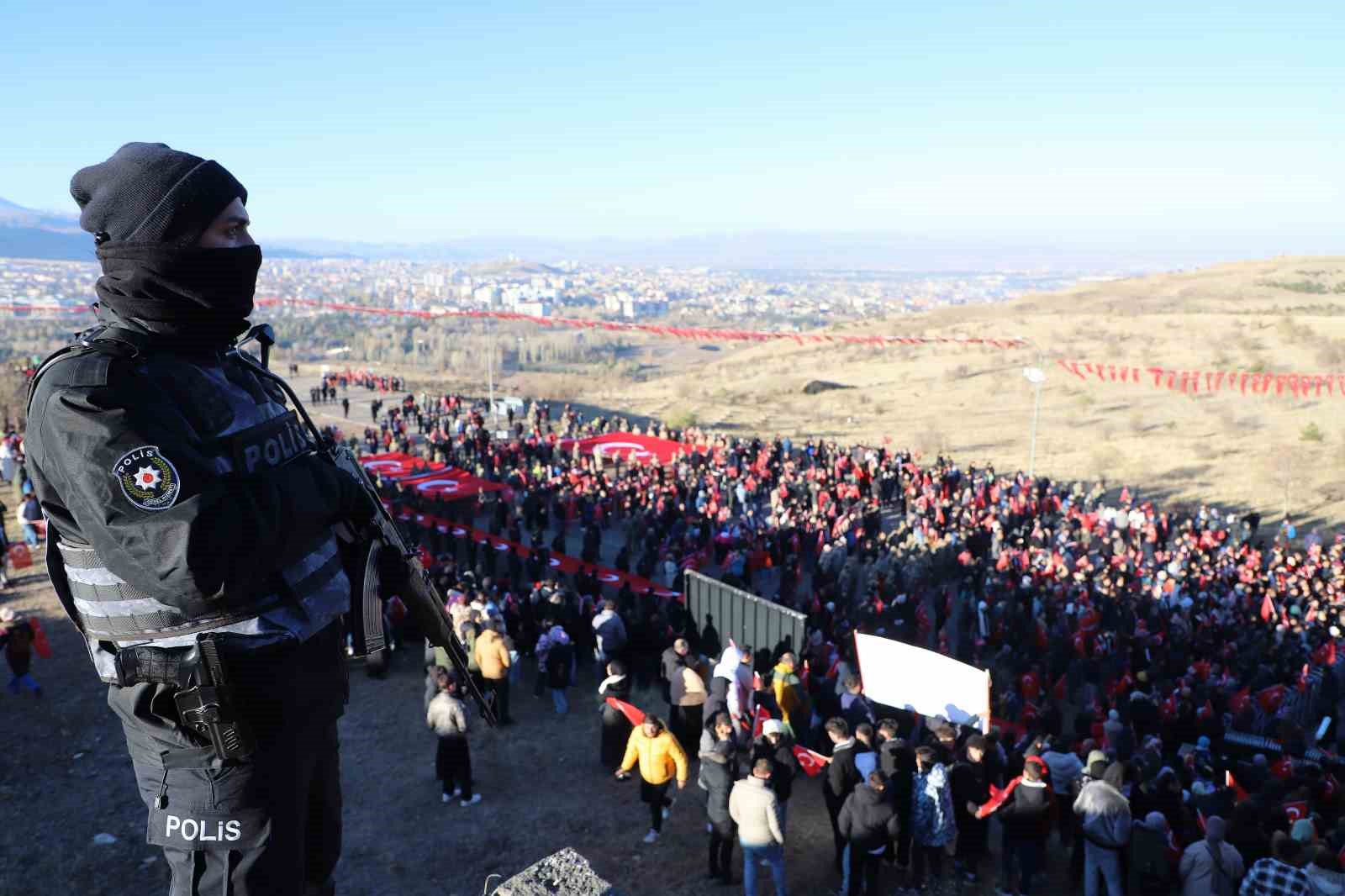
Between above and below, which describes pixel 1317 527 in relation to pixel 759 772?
below

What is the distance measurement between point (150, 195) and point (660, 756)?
7.88 metres

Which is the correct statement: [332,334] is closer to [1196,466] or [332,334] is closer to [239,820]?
[1196,466]

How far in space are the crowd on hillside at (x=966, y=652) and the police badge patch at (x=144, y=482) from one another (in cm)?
668

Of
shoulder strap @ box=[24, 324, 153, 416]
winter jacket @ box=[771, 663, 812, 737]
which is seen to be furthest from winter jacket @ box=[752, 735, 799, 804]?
shoulder strap @ box=[24, 324, 153, 416]

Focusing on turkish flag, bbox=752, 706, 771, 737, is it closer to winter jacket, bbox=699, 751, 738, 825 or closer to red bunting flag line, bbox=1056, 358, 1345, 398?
winter jacket, bbox=699, 751, 738, 825

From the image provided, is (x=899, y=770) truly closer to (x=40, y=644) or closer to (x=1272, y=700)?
(x=1272, y=700)

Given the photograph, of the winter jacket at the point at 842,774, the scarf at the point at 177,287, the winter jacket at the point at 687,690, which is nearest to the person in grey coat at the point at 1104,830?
the winter jacket at the point at 842,774

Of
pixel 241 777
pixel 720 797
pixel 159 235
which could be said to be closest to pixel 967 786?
pixel 720 797

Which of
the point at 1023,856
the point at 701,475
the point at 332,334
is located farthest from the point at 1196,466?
the point at 332,334

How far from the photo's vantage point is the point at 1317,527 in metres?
26.1

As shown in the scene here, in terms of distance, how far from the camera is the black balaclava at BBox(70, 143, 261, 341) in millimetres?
2057

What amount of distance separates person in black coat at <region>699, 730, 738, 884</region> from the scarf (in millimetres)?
6902

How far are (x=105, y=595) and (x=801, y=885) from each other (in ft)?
26.6

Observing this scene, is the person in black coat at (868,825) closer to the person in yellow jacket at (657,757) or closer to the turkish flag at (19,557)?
the person in yellow jacket at (657,757)
